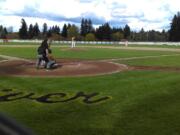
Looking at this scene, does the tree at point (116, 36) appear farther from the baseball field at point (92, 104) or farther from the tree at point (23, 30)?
the baseball field at point (92, 104)

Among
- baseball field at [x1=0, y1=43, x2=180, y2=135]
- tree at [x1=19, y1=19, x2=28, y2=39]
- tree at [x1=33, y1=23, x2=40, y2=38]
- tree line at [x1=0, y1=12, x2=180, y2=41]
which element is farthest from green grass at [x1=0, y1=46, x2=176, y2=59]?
tree at [x1=33, y1=23, x2=40, y2=38]

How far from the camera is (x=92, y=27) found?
142375 mm

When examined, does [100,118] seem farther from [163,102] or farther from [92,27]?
[92,27]

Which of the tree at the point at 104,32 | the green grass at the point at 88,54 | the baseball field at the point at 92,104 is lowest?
the green grass at the point at 88,54

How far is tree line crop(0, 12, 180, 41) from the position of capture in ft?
392

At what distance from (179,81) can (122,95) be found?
450cm

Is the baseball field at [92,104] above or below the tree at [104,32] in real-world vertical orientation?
below

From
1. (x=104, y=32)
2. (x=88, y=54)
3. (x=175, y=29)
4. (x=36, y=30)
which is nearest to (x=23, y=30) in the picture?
(x=36, y=30)

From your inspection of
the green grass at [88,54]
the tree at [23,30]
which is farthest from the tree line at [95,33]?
the green grass at [88,54]

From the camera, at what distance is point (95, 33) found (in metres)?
131

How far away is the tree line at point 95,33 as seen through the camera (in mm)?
119625

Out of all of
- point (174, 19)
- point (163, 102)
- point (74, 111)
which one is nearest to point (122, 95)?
point (163, 102)

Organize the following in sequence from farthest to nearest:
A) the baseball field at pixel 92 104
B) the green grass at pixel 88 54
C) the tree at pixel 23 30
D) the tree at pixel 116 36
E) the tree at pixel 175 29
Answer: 1. the tree at pixel 23 30
2. the tree at pixel 116 36
3. the tree at pixel 175 29
4. the green grass at pixel 88 54
5. the baseball field at pixel 92 104

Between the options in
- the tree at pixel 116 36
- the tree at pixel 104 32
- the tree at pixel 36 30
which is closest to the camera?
the tree at pixel 116 36
